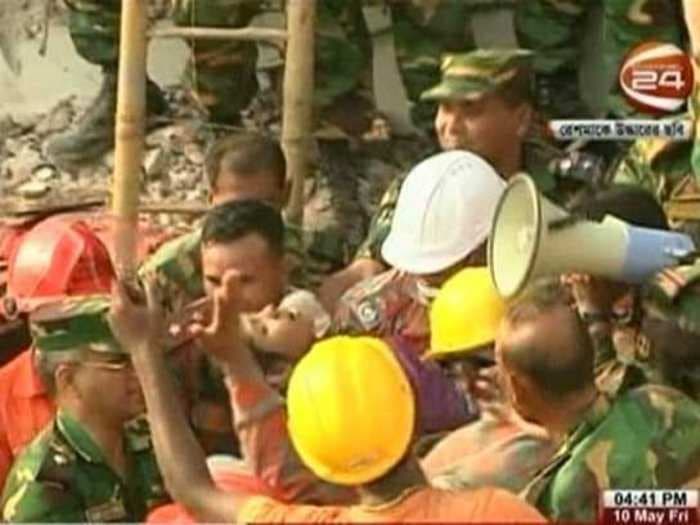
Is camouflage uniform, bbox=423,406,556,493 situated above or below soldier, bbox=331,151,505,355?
below

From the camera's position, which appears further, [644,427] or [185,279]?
[185,279]

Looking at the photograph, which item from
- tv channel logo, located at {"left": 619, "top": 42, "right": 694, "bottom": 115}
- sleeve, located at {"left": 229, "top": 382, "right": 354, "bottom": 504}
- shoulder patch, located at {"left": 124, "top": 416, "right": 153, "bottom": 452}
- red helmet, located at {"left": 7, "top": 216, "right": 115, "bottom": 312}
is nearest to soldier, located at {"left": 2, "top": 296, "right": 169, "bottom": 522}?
shoulder patch, located at {"left": 124, "top": 416, "right": 153, "bottom": 452}

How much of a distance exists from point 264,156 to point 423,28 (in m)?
0.46

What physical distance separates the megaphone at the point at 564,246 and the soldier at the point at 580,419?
78 millimetres

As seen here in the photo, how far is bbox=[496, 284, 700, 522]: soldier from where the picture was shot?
7.44 m

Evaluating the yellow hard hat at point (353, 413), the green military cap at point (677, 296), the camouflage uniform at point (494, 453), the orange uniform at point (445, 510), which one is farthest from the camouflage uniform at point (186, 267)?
the orange uniform at point (445, 510)

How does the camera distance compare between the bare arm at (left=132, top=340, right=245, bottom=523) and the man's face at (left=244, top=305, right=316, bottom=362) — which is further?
the man's face at (left=244, top=305, right=316, bottom=362)

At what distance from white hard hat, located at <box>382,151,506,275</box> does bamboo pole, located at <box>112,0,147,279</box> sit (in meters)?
0.54

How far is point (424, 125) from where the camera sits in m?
8.25

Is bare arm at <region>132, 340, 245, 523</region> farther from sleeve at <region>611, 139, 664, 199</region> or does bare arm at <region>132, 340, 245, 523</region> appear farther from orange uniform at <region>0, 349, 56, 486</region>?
sleeve at <region>611, 139, 664, 199</region>

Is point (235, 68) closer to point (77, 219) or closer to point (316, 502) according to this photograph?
point (77, 219)

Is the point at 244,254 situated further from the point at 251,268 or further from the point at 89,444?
the point at 89,444

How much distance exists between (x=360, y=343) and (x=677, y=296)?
77 cm

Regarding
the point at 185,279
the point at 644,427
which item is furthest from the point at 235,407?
the point at 644,427
